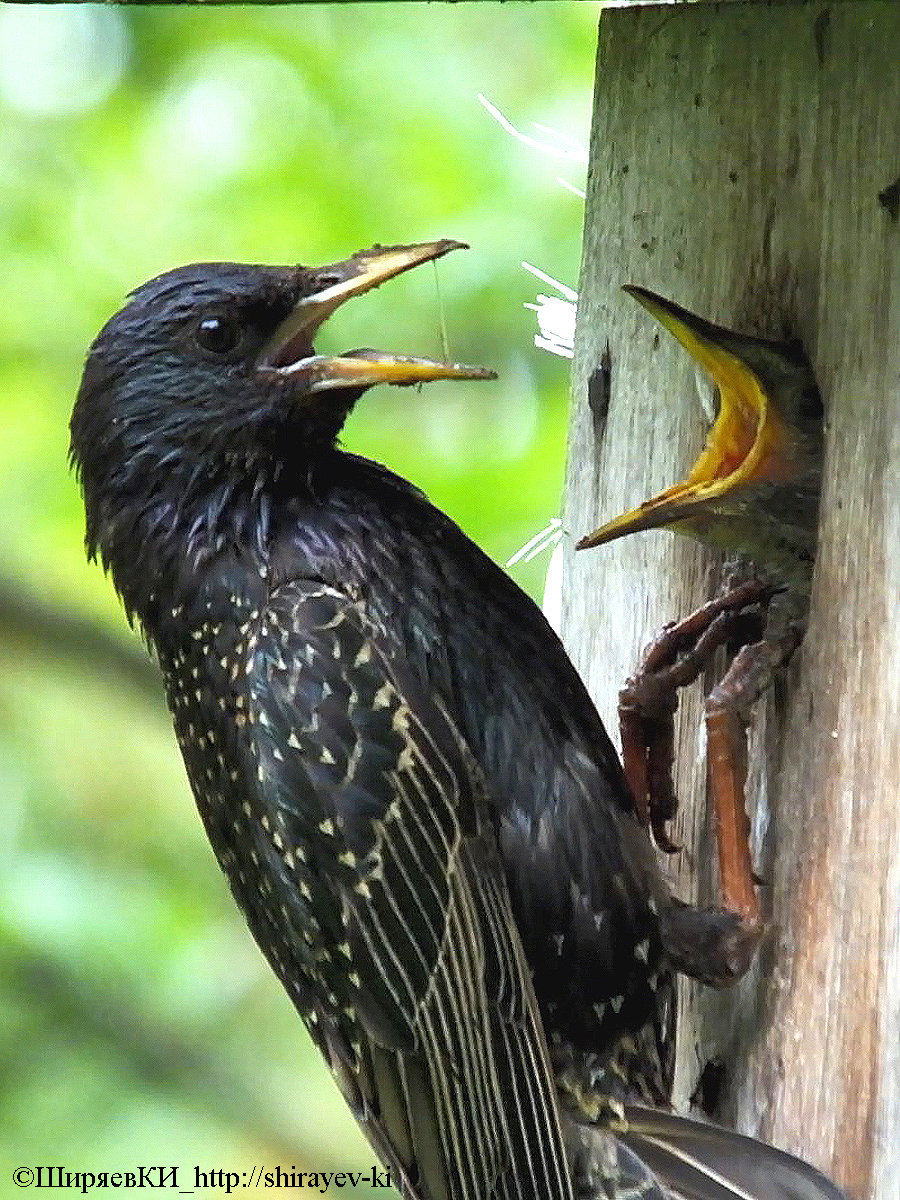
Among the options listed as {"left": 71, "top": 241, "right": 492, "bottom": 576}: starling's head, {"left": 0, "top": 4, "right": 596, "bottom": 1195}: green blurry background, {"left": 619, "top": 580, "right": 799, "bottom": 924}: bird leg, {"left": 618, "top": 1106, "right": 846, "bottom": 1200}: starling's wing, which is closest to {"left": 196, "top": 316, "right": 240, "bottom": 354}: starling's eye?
{"left": 71, "top": 241, "right": 492, "bottom": 576}: starling's head

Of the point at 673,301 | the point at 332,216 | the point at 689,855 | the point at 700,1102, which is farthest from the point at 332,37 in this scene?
the point at 700,1102

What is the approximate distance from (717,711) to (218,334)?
780mm

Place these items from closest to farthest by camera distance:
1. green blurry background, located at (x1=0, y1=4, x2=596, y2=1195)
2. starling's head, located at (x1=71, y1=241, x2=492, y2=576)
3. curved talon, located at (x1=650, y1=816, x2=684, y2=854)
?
starling's head, located at (x1=71, y1=241, x2=492, y2=576) → curved talon, located at (x1=650, y1=816, x2=684, y2=854) → green blurry background, located at (x1=0, y1=4, x2=596, y2=1195)

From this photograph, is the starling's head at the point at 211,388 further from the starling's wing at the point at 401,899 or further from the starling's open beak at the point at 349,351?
the starling's wing at the point at 401,899

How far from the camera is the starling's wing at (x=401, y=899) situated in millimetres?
2217

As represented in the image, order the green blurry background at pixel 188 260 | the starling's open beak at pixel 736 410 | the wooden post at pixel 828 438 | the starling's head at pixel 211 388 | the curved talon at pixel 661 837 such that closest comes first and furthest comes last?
the wooden post at pixel 828 438 < the starling's open beak at pixel 736 410 < the starling's head at pixel 211 388 < the curved talon at pixel 661 837 < the green blurry background at pixel 188 260

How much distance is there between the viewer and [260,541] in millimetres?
2379

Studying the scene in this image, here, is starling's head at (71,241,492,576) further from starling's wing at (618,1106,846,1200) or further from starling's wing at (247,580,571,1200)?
starling's wing at (618,1106,846,1200)

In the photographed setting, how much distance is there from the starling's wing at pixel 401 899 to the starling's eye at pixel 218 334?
1.17 ft

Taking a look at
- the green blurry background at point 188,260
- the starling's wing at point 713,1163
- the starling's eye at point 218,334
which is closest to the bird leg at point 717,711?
the starling's wing at point 713,1163

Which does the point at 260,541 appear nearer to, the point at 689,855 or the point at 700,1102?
the point at 689,855

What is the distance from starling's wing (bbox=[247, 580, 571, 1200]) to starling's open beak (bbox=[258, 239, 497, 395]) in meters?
0.27

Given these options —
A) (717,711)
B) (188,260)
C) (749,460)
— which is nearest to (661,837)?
(717,711)

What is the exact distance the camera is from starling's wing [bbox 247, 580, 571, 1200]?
7.27 feet
